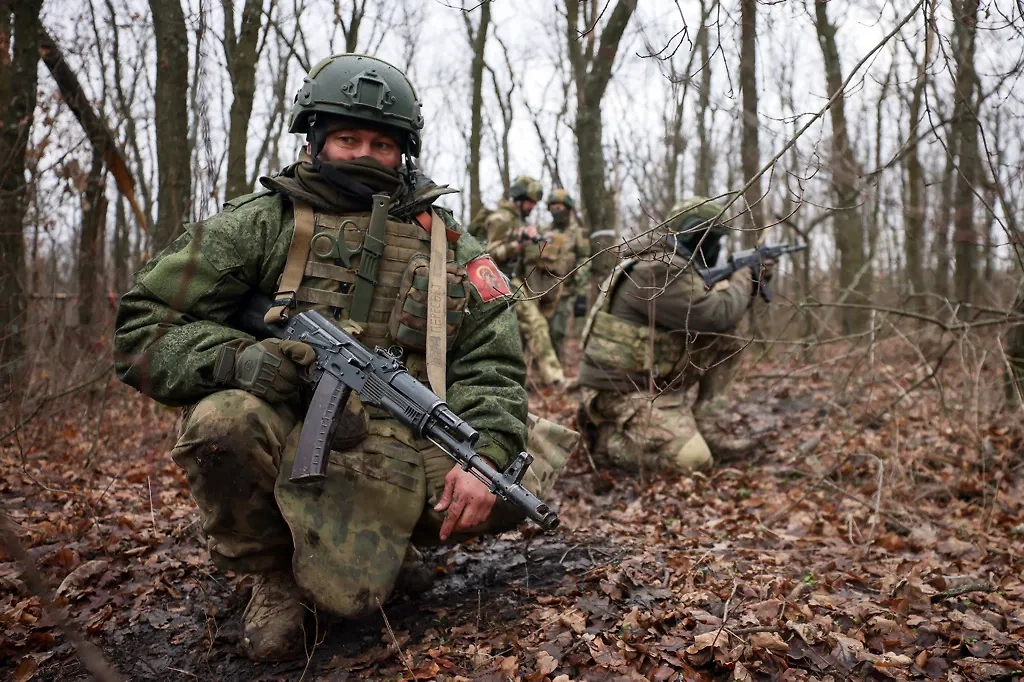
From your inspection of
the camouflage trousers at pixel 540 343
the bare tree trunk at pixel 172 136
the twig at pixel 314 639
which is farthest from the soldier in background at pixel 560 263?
the twig at pixel 314 639

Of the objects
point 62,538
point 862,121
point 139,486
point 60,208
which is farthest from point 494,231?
point 862,121

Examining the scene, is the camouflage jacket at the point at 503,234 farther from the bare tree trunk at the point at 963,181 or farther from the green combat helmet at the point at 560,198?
the bare tree trunk at the point at 963,181

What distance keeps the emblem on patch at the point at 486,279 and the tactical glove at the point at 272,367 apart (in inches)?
33.0

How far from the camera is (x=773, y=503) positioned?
455 centimetres

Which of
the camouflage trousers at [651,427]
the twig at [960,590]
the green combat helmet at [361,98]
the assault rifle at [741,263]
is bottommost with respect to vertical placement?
the twig at [960,590]

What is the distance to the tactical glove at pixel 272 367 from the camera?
9.43ft

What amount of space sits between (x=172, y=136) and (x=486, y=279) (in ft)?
11.4

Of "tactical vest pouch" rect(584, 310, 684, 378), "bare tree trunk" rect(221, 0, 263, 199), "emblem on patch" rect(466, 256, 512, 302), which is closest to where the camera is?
"emblem on patch" rect(466, 256, 512, 302)

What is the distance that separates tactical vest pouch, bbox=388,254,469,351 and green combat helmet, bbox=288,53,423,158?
572 mm

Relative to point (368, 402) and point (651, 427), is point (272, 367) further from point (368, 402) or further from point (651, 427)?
point (651, 427)

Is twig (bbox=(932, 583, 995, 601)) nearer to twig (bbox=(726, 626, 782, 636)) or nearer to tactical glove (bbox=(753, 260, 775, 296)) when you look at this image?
twig (bbox=(726, 626, 782, 636))

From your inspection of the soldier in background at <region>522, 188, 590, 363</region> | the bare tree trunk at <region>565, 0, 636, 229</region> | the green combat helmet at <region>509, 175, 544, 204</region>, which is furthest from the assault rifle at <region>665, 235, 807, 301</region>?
the green combat helmet at <region>509, 175, 544, 204</region>

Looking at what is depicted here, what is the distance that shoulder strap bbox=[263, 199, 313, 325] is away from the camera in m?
3.12

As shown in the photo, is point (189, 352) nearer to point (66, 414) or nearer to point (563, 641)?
point (563, 641)
